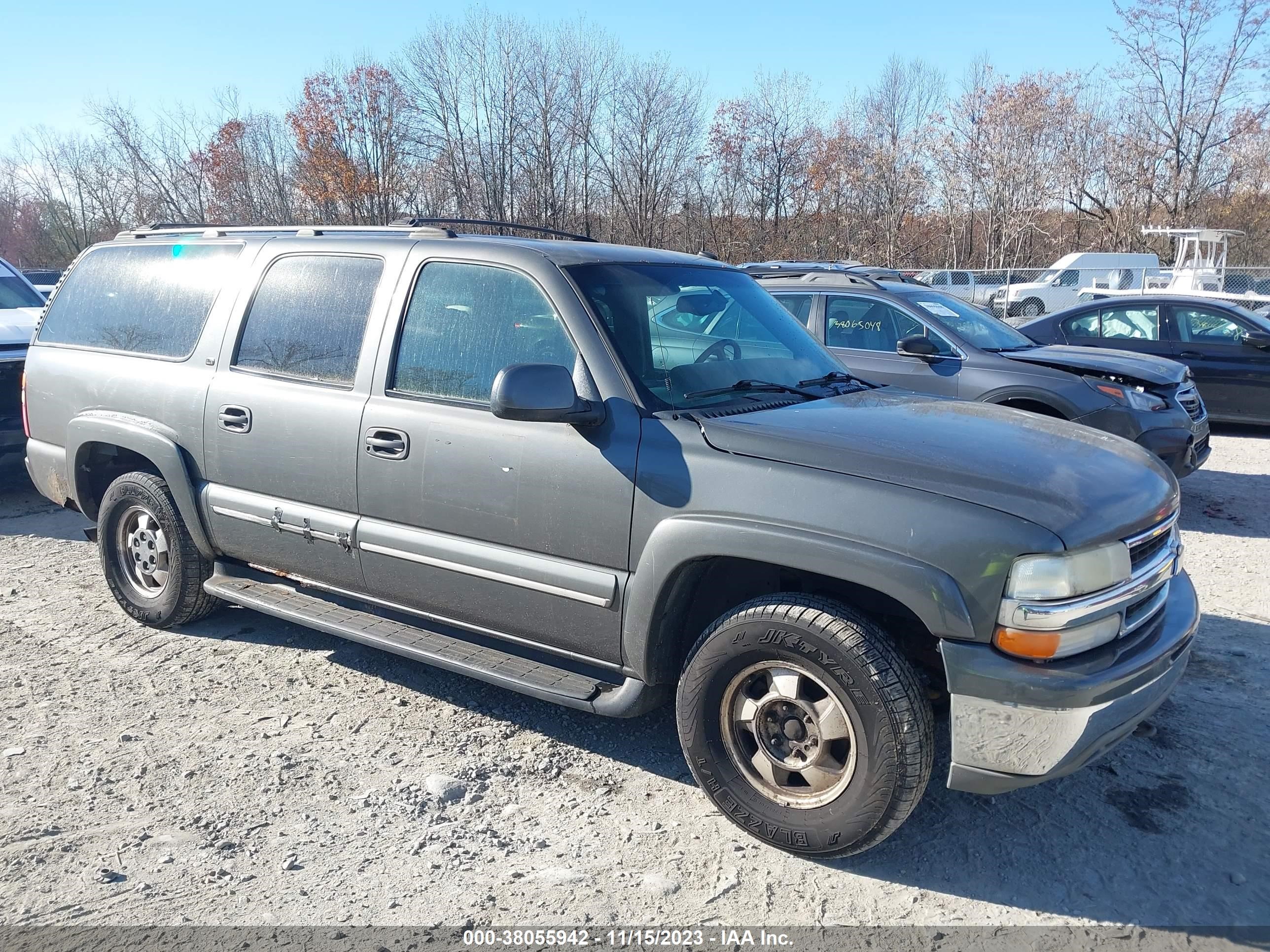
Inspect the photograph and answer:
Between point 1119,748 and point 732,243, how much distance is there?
3228 centimetres

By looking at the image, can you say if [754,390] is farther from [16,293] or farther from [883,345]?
[16,293]

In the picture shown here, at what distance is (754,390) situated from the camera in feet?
12.0

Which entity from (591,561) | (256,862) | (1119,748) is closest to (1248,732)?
(1119,748)

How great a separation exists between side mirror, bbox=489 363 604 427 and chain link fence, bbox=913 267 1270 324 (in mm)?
21608

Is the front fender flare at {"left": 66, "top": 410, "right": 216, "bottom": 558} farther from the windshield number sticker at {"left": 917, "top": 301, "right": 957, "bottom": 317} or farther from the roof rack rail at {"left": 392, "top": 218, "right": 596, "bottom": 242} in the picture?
the windshield number sticker at {"left": 917, "top": 301, "right": 957, "bottom": 317}

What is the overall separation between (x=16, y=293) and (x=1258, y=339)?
13.1m

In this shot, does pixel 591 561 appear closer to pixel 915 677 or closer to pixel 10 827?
pixel 915 677

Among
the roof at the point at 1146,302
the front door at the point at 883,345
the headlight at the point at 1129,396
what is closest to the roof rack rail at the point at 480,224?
the front door at the point at 883,345

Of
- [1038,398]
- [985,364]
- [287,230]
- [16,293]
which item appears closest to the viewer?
[287,230]

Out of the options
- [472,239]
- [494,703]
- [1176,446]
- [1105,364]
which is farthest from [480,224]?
[1176,446]

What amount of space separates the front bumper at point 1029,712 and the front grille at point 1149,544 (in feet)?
1.10

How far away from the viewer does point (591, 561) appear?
10.9 feet

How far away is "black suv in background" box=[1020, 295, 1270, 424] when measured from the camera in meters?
10.5

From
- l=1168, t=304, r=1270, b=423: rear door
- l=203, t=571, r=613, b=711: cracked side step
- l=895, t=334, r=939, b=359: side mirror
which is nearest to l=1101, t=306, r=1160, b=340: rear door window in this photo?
l=1168, t=304, r=1270, b=423: rear door
